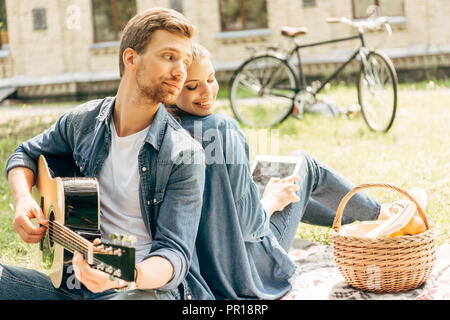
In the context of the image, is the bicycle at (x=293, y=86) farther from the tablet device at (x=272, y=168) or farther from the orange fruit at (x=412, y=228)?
the orange fruit at (x=412, y=228)

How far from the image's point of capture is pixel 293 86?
817 cm

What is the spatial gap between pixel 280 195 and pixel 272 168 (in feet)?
1.41

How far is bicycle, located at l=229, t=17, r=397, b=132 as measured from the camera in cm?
755

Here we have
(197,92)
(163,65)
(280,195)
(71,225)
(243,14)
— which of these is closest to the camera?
(71,225)

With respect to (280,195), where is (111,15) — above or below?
above

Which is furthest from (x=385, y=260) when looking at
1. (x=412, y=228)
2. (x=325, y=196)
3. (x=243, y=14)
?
(x=243, y=14)

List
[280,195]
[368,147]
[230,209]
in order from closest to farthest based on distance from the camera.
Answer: [230,209]
[280,195]
[368,147]

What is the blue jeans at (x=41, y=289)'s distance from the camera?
2482 mm

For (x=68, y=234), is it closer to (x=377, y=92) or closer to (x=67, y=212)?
(x=67, y=212)

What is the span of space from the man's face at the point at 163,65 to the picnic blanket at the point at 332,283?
1255 millimetres

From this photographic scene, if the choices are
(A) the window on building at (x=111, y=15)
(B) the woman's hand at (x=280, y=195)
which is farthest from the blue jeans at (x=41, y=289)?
(A) the window on building at (x=111, y=15)

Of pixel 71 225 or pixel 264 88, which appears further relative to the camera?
pixel 264 88

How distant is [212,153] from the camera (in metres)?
2.84
